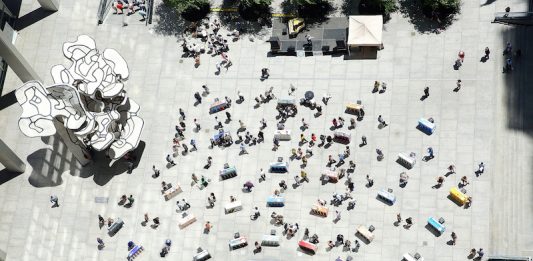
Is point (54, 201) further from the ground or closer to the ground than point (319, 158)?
closer to the ground

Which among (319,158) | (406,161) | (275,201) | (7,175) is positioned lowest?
(275,201)

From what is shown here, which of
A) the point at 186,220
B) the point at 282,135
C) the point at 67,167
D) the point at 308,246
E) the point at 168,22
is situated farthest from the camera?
the point at 168,22

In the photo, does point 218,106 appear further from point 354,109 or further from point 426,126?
point 426,126

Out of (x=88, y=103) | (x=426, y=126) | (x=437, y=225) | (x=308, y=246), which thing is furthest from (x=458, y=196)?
(x=88, y=103)

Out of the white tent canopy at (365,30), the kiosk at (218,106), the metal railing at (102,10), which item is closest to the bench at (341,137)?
the white tent canopy at (365,30)

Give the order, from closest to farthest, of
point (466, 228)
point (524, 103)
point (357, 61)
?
1. point (466, 228)
2. point (524, 103)
3. point (357, 61)

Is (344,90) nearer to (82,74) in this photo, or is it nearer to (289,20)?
(289,20)

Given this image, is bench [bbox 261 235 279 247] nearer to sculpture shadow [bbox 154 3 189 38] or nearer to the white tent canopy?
the white tent canopy

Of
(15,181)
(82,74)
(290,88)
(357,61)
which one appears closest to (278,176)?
(290,88)
